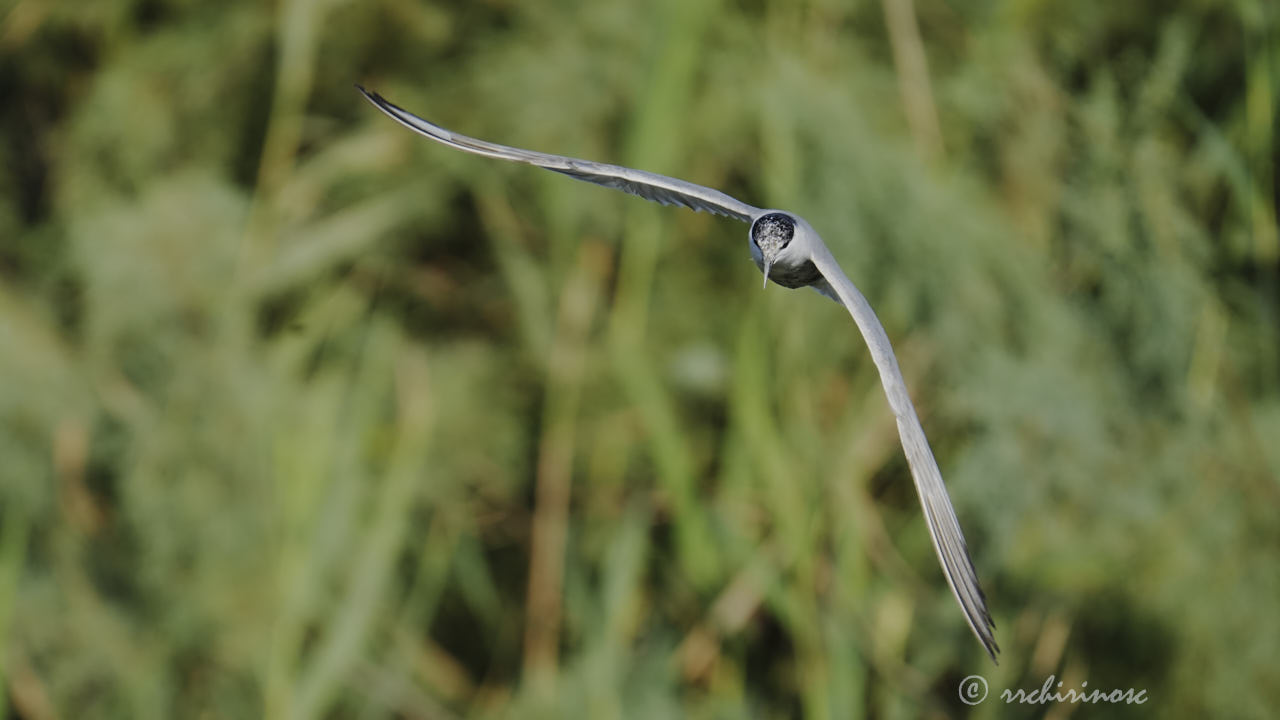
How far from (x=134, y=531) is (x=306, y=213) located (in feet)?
1.59

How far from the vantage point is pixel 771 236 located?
0.63 meters

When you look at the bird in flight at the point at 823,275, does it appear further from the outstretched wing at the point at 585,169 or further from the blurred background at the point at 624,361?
the blurred background at the point at 624,361

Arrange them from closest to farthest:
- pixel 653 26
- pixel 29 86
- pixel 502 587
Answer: pixel 653 26 → pixel 502 587 → pixel 29 86

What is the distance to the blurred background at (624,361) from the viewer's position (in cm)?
118

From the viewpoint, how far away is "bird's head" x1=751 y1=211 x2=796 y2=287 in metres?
0.62

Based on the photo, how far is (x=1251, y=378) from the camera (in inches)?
50.2

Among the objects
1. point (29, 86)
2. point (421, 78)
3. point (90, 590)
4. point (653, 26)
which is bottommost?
point (90, 590)

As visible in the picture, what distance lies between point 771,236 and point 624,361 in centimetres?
58

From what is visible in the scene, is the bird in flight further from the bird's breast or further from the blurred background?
the blurred background

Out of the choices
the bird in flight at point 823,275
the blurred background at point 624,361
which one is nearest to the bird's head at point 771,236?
the bird in flight at point 823,275

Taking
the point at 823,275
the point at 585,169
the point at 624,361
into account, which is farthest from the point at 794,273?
the point at 624,361

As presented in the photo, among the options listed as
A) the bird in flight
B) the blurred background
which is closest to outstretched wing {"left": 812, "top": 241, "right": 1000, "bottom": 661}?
the bird in flight

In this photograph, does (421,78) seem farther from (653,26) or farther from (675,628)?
(675,628)

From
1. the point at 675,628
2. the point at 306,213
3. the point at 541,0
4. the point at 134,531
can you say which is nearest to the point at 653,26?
the point at 541,0
